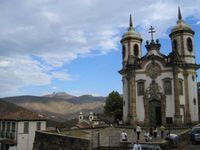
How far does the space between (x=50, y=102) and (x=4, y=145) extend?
142 metres

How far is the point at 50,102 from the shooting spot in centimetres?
18200

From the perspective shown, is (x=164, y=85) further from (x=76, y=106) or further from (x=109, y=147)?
(x=76, y=106)

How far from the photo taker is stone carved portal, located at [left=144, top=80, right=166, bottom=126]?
41.5 m

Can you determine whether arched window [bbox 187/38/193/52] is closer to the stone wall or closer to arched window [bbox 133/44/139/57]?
arched window [bbox 133/44/139/57]

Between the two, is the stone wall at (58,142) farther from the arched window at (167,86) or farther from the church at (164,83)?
the arched window at (167,86)

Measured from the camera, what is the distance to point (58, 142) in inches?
1103

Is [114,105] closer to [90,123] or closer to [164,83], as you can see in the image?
[90,123]

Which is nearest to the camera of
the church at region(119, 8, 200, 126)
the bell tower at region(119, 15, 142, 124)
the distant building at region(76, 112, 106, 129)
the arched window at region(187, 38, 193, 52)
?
the church at region(119, 8, 200, 126)

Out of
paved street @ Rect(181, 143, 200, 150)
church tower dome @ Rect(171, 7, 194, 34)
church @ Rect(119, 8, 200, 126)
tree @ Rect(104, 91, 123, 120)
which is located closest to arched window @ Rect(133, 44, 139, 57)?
church @ Rect(119, 8, 200, 126)

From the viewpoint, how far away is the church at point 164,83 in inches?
1618

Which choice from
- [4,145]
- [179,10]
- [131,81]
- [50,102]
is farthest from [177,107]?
[50,102]

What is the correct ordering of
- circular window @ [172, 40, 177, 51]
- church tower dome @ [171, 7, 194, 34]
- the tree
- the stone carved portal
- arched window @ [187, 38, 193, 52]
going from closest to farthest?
the stone carved portal < church tower dome @ [171, 7, 194, 34] < arched window @ [187, 38, 193, 52] < circular window @ [172, 40, 177, 51] < the tree

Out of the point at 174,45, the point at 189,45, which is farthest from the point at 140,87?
the point at 189,45

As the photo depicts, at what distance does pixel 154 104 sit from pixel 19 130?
721 inches
